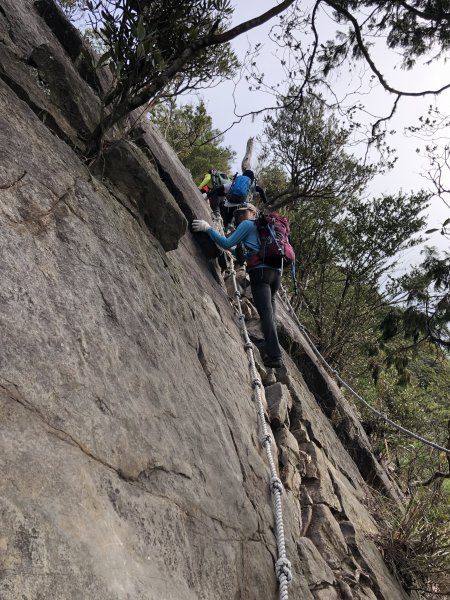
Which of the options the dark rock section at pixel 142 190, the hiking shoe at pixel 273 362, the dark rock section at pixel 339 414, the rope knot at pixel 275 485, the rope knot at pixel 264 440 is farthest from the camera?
the dark rock section at pixel 339 414

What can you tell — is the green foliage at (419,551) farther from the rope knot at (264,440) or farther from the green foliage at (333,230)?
the green foliage at (333,230)

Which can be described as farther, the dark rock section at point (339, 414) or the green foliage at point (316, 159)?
the green foliage at point (316, 159)

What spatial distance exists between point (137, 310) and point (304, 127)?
41.2 feet

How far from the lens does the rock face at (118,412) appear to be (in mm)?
1701

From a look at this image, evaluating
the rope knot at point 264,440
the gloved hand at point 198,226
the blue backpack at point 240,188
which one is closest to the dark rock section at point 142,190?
the gloved hand at point 198,226

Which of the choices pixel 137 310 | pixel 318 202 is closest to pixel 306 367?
pixel 137 310

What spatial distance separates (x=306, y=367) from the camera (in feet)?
23.3

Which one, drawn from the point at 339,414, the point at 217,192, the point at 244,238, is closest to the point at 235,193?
the point at 217,192

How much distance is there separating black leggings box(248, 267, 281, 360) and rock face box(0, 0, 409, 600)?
0.91m

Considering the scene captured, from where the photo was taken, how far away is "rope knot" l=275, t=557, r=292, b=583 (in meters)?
2.68

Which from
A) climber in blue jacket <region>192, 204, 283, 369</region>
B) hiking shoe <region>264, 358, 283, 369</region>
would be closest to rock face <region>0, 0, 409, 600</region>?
hiking shoe <region>264, 358, 283, 369</region>

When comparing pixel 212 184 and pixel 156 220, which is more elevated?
pixel 212 184

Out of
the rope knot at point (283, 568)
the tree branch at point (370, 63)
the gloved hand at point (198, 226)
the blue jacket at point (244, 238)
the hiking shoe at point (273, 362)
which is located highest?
the tree branch at point (370, 63)

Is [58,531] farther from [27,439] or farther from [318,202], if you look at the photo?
[318,202]
